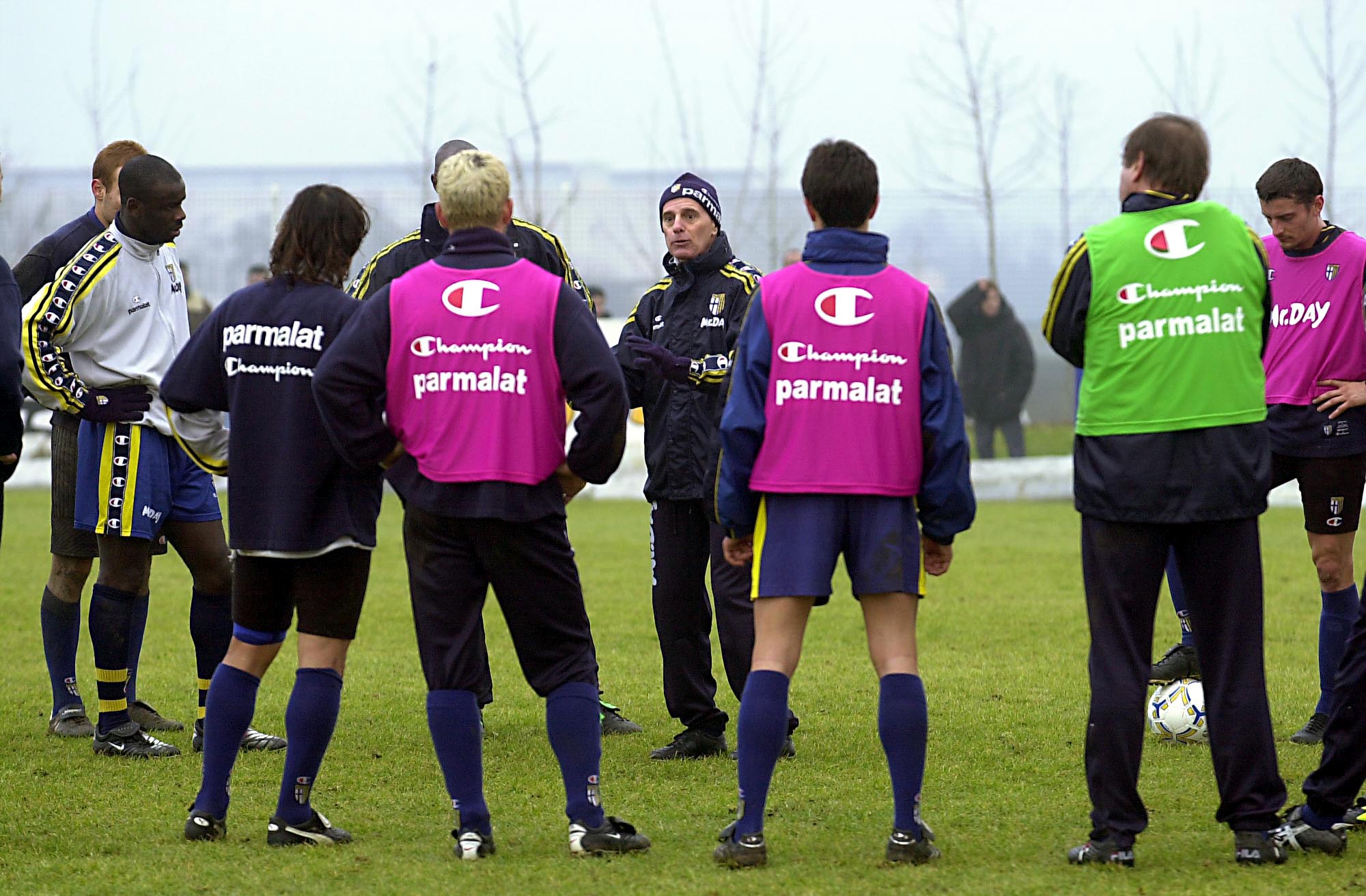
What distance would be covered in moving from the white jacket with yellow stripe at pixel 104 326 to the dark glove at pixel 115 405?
2cm

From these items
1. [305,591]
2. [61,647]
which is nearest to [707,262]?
[305,591]

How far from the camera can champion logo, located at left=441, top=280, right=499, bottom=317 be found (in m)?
4.19

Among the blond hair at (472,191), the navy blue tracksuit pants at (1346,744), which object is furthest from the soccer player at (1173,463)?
the blond hair at (472,191)

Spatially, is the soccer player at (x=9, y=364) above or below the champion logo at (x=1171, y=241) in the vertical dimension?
below

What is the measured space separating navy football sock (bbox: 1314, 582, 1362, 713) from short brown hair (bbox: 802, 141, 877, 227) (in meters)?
2.98

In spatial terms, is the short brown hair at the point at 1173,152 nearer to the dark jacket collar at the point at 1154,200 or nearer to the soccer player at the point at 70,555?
the dark jacket collar at the point at 1154,200

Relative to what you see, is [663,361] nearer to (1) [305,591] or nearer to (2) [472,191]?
(2) [472,191]

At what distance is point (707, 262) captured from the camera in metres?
6.00

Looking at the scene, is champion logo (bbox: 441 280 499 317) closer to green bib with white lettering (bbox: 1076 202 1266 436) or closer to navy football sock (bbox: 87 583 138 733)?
green bib with white lettering (bbox: 1076 202 1266 436)

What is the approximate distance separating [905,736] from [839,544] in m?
0.56

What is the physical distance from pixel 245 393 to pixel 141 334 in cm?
170

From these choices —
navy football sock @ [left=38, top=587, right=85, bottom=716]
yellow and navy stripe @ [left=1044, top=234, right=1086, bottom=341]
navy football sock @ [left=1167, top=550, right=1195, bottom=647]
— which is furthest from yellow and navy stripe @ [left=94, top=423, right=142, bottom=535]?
navy football sock @ [left=1167, top=550, right=1195, bottom=647]

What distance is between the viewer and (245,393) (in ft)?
14.6

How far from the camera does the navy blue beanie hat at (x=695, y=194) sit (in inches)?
233
